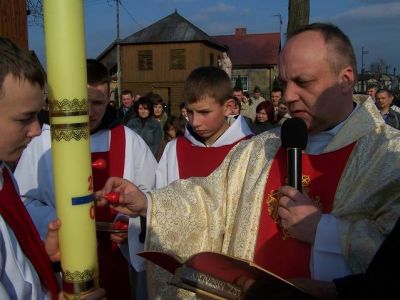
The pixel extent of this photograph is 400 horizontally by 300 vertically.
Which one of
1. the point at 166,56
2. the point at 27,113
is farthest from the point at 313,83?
the point at 166,56

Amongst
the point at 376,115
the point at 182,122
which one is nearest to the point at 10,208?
the point at 376,115

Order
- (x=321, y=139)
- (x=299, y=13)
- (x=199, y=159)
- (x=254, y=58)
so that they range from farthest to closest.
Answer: (x=254, y=58) < (x=299, y=13) < (x=199, y=159) < (x=321, y=139)

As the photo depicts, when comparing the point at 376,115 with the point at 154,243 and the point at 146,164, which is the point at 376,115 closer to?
the point at 154,243

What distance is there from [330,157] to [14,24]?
3.50 m

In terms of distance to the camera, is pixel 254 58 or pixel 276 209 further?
pixel 254 58

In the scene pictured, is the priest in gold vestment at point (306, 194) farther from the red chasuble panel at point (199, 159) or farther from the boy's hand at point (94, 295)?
the red chasuble panel at point (199, 159)

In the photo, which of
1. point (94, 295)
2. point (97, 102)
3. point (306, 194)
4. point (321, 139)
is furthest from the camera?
point (97, 102)

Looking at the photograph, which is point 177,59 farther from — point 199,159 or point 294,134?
point 294,134

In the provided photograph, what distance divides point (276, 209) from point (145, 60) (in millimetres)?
43613

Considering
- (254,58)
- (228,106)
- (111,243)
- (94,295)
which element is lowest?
(111,243)

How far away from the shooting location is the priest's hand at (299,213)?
211 cm

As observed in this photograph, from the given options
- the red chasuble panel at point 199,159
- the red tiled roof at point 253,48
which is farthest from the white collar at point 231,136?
the red tiled roof at point 253,48

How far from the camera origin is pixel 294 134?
85.7 inches

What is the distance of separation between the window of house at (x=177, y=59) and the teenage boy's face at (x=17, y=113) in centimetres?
4239
